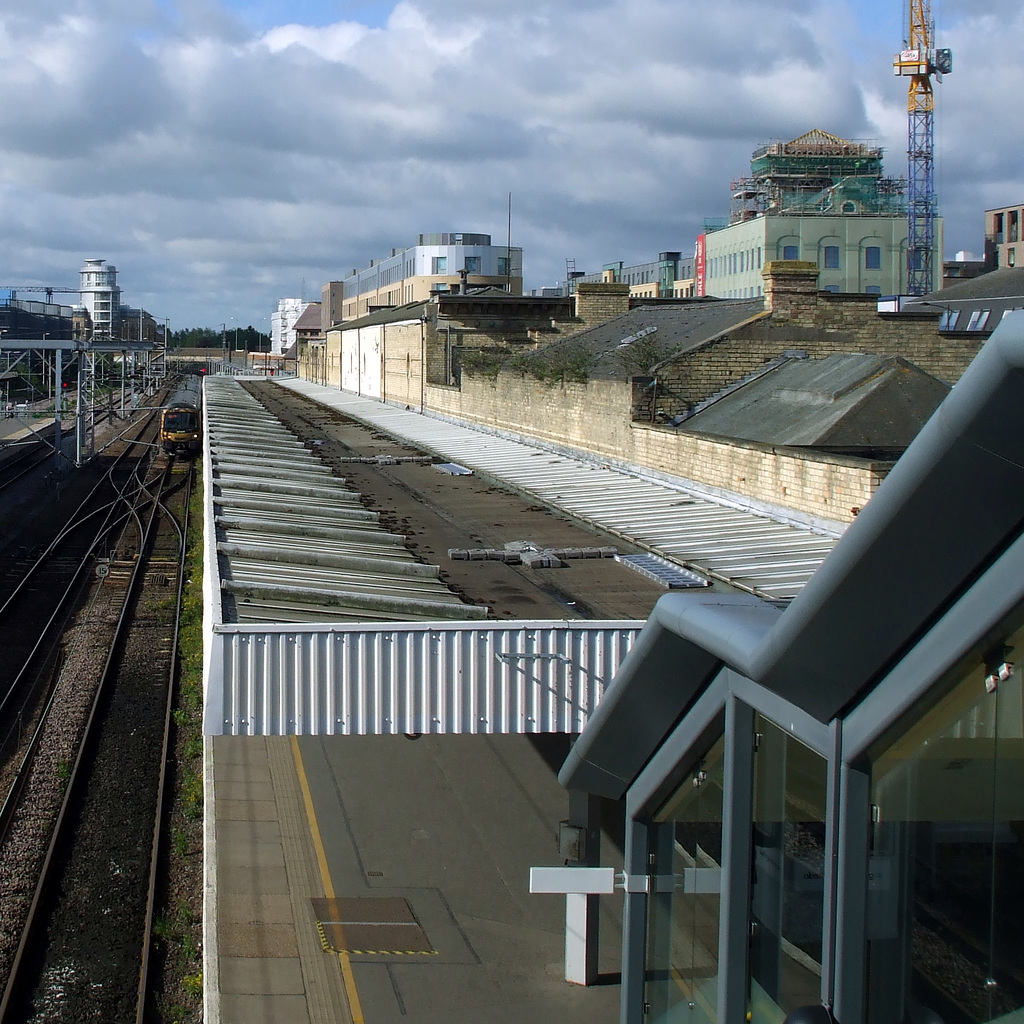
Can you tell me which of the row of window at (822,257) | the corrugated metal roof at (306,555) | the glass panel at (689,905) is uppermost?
the row of window at (822,257)

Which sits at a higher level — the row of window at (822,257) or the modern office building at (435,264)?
the modern office building at (435,264)

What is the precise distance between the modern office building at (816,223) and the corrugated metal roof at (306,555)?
35894 mm

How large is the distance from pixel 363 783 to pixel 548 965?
4.20 metres

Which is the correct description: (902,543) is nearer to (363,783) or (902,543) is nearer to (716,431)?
(363,783)

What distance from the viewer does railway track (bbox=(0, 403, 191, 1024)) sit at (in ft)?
29.0

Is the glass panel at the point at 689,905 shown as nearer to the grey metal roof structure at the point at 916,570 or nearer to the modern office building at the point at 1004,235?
the grey metal roof structure at the point at 916,570

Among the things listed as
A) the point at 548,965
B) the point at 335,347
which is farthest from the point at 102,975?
the point at 335,347

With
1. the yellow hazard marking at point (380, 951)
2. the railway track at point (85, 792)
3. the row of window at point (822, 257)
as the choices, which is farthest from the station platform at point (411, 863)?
the row of window at point (822, 257)

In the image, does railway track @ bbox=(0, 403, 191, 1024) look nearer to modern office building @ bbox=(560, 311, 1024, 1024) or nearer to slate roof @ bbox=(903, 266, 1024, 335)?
modern office building @ bbox=(560, 311, 1024, 1024)

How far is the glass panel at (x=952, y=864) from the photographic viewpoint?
3156mm

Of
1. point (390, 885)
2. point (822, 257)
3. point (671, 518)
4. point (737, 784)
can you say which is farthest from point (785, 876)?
point (822, 257)

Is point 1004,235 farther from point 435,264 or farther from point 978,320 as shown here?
point 978,320

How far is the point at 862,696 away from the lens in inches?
144

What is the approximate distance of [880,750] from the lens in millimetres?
3604
